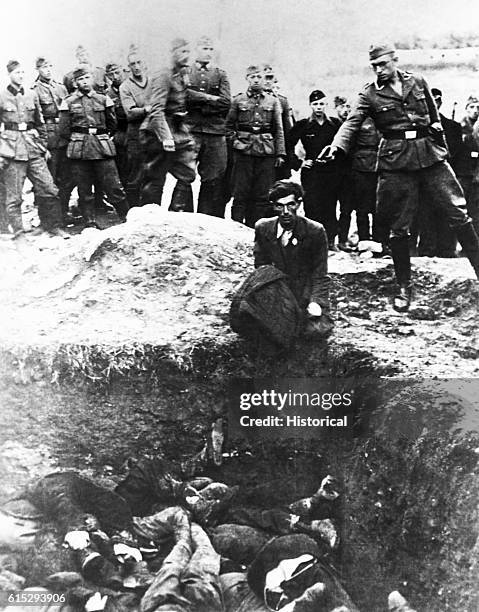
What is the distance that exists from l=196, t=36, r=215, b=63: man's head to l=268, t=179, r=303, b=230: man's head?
0.92 metres

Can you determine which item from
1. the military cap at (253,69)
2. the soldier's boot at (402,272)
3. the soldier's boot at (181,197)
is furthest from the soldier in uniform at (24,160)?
the soldier's boot at (402,272)

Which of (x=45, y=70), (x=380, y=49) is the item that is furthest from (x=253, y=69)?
(x=45, y=70)

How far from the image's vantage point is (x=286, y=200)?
621 centimetres

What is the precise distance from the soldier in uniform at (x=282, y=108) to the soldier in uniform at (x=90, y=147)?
1061 millimetres

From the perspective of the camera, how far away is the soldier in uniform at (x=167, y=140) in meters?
6.36

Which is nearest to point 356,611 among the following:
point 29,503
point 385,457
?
point 385,457

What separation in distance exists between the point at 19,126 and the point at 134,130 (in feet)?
2.56

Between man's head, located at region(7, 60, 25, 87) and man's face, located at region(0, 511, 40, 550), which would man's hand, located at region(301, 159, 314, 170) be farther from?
man's face, located at region(0, 511, 40, 550)

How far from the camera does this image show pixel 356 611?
19.4 feet

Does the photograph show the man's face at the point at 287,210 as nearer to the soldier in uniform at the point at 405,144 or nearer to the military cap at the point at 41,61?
the soldier in uniform at the point at 405,144

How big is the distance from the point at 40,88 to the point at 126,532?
291 centimetres

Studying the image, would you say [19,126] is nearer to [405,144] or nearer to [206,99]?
[206,99]

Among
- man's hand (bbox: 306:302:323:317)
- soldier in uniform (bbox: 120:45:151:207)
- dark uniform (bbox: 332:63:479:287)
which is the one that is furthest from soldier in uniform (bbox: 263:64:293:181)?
man's hand (bbox: 306:302:323:317)

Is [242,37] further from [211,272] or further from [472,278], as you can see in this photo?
[472,278]
